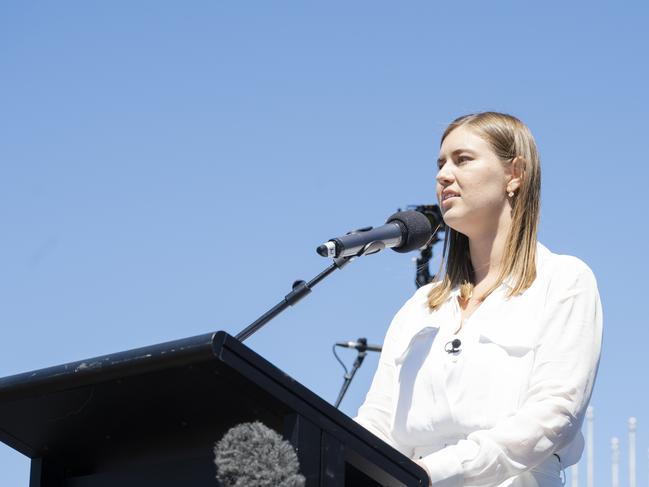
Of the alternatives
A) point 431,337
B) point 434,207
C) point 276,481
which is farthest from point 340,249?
point 434,207

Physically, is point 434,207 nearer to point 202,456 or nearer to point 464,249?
point 464,249

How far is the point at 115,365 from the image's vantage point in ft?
5.63

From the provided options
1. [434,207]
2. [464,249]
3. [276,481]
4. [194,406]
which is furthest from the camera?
[434,207]

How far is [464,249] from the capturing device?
3.01 meters

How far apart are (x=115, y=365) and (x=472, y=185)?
52.6 inches

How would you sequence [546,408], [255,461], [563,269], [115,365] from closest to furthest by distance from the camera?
[255,461], [115,365], [546,408], [563,269]

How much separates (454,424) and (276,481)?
112cm

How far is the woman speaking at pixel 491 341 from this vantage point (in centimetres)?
230

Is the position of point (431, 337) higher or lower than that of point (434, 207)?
lower

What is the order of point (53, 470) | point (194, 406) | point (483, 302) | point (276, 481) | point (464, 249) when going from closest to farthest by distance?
1. point (276, 481)
2. point (194, 406)
3. point (53, 470)
4. point (483, 302)
5. point (464, 249)

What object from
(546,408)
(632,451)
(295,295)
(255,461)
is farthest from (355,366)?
(632,451)

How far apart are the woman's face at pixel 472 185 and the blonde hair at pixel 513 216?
0.11ft

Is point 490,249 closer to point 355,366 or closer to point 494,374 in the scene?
point 494,374

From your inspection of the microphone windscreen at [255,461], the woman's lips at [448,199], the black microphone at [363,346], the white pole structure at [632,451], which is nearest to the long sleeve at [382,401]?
the woman's lips at [448,199]
